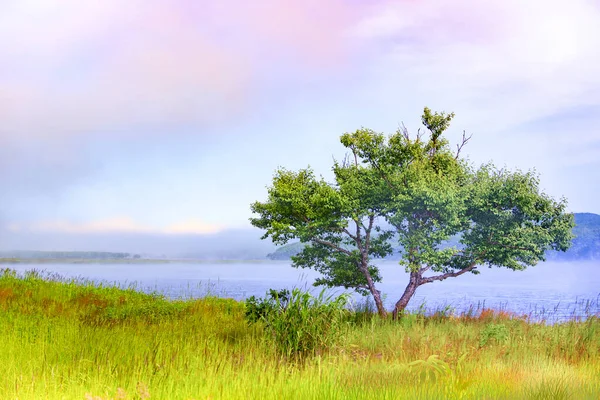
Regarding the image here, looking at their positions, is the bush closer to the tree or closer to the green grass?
the green grass

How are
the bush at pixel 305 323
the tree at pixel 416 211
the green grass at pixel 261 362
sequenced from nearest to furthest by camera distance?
the green grass at pixel 261 362
the bush at pixel 305 323
the tree at pixel 416 211

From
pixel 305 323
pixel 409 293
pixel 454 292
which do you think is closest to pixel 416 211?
pixel 409 293

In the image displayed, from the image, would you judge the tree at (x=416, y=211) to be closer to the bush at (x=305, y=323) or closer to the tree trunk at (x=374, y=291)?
the tree trunk at (x=374, y=291)

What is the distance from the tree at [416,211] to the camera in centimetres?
1662

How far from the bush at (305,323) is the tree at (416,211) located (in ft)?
22.2

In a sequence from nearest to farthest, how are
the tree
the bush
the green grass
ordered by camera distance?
the green grass → the bush → the tree

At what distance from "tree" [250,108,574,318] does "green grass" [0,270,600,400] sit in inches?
108

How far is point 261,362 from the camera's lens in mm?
8516

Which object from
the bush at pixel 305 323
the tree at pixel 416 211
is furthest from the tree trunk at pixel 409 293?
the bush at pixel 305 323

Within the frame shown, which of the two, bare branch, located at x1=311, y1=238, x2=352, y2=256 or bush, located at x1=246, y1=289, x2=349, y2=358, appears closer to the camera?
bush, located at x1=246, y1=289, x2=349, y2=358

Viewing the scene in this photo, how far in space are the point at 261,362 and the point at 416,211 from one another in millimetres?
9985

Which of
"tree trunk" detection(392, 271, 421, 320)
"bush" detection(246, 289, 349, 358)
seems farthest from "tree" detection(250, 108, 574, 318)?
"bush" detection(246, 289, 349, 358)

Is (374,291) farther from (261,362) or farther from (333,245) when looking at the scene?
(261,362)

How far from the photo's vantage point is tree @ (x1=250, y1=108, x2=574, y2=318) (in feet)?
54.5
